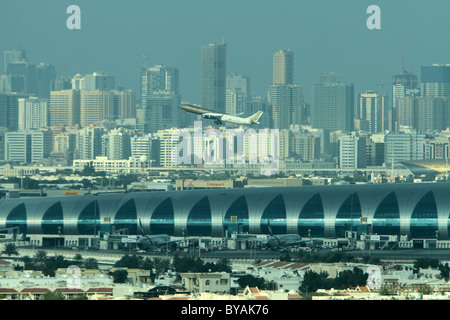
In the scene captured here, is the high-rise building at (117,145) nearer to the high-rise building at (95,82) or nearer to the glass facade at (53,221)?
the high-rise building at (95,82)

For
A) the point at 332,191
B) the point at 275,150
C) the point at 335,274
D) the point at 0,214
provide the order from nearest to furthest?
the point at 335,274 < the point at 332,191 < the point at 0,214 < the point at 275,150

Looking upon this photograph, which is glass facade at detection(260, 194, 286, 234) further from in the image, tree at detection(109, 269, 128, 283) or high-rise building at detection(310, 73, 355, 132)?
high-rise building at detection(310, 73, 355, 132)

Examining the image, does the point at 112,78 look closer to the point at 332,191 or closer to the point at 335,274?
the point at 332,191

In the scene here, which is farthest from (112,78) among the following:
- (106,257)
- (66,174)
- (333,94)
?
(106,257)

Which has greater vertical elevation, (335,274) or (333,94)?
(333,94)

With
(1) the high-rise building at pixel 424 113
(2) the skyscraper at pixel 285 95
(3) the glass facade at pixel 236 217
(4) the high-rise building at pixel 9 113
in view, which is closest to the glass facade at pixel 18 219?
(3) the glass facade at pixel 236 217

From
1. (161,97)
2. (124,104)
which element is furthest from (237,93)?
(124,104)

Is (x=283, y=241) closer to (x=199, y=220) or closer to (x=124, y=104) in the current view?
(x=199, y=220)
